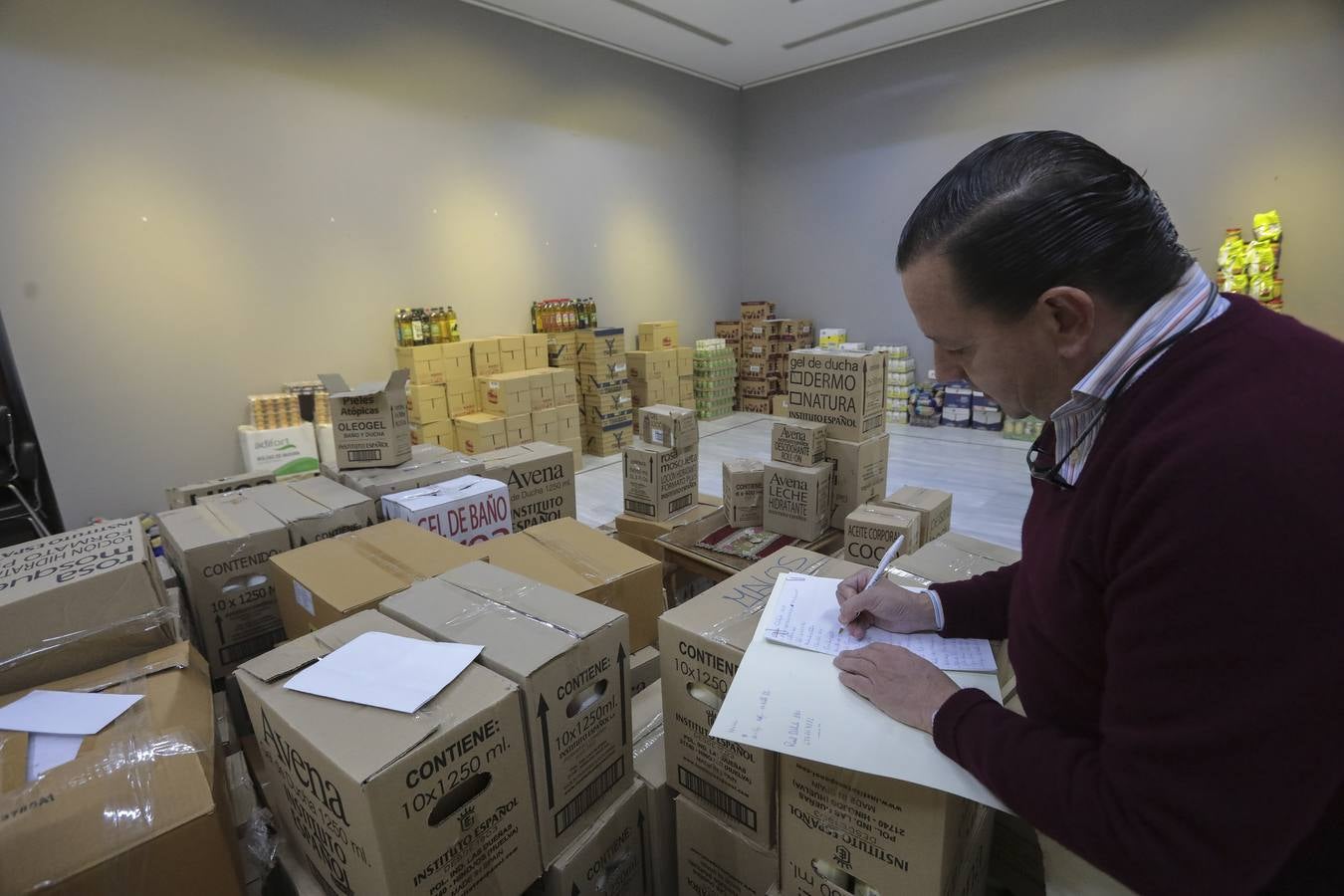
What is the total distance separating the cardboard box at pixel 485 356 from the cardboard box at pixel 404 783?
13.4ft

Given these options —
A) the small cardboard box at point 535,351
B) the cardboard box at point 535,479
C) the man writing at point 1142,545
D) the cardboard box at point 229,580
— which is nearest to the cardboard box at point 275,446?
the small cardboard box at point 535,351

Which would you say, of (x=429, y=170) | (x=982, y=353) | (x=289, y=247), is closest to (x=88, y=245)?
(x=289, y=247)

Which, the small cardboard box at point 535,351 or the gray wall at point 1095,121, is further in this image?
the small cardboard box at point 535,351

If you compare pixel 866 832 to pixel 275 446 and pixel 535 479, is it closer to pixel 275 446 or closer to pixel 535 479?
pixel 535 479

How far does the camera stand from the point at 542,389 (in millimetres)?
4957

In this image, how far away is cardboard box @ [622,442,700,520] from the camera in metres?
→ 2.68

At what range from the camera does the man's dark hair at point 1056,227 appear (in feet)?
2.05

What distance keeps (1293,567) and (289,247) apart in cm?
496

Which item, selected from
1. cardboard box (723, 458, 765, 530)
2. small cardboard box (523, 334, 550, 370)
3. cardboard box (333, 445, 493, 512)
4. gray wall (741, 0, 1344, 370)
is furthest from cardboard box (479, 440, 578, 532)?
gray wall (741, 0, 1344, 370)

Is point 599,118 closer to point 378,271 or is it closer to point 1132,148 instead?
point 378,271

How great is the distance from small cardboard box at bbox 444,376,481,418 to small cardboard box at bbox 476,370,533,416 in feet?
0.10

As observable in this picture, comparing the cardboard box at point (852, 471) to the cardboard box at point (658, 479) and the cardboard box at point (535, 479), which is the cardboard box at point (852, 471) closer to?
the cardboard box at point (658, 479)

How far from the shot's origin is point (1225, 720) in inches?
19.3

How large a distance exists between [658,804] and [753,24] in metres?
6.11
